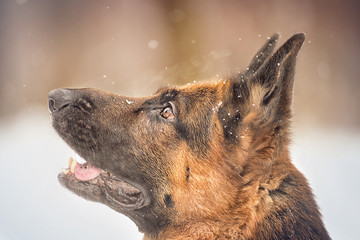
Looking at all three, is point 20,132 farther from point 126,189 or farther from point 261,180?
point 261,180

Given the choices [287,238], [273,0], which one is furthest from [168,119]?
[273,0]

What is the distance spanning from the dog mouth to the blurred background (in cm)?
208

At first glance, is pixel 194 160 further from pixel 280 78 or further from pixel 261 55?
pixel 261 55

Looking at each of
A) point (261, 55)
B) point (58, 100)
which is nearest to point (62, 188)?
point (58, 100)

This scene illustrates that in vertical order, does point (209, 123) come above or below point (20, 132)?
below

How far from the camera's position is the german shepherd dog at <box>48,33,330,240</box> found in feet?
7.68

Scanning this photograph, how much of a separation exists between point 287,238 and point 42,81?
5.34 metres

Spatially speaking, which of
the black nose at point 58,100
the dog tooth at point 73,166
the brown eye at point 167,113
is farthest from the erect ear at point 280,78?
the dog tooth at point 73,166

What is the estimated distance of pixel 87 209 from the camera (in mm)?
5066

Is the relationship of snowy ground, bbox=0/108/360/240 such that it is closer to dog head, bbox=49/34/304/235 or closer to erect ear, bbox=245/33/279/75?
erect ear, bbox=245/33/279/75

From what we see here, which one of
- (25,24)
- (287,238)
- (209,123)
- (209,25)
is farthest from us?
(25,24)

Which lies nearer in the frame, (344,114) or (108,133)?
(108,133)

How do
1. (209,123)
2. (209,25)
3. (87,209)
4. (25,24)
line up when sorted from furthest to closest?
(25,24), (209,25), (87,209), (209,123)

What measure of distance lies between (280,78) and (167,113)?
91 centimetres
